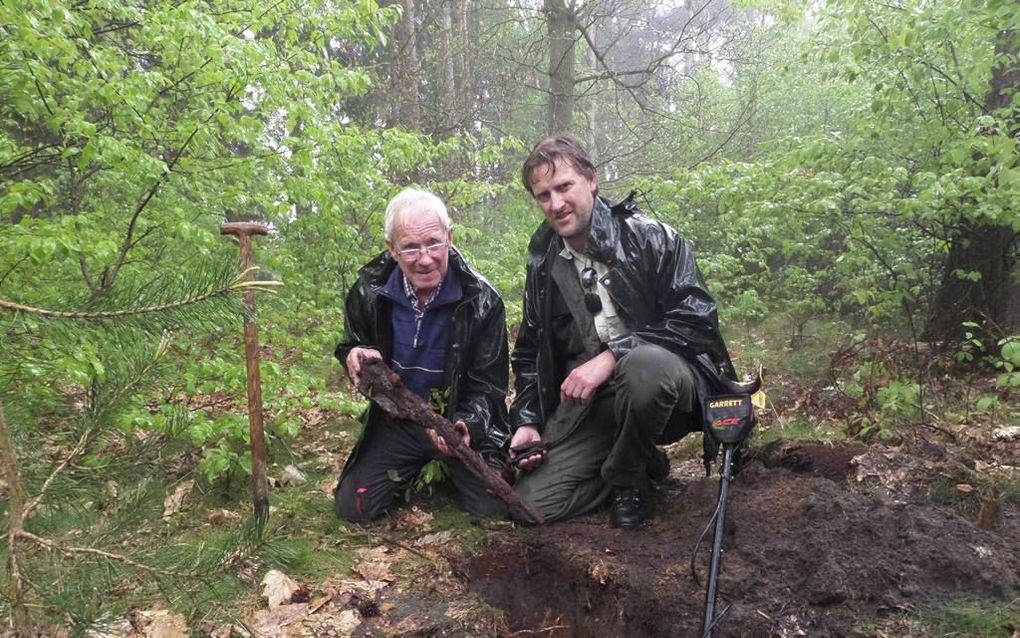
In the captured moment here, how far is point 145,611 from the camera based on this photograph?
2301 millimetres

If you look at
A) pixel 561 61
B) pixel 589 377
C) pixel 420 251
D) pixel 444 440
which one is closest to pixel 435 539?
pixel 444 440

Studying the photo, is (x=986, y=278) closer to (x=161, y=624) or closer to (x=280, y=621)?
(x=280, y=621)

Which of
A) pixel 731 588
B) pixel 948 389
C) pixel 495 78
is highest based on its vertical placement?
pixel 495 78

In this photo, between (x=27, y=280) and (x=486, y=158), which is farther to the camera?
(x=486, y=158)

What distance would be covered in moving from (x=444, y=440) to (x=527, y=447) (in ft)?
1.70

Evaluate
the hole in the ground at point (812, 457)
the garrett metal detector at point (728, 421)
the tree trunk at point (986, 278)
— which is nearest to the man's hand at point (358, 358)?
the garrett metal detector at point (728, 421)

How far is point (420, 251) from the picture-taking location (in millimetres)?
3217

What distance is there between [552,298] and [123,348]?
2259 millimetres

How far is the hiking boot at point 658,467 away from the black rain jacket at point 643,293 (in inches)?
17.7

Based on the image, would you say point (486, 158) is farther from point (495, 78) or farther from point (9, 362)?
point (495, 78)

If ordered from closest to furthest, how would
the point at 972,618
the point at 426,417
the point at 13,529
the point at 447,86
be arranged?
the point at 13,529 < the point at 972,618 < the point at 426,417 < the point at 447,86

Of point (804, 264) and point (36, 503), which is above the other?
point (804, 264)

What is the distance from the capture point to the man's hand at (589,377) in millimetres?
3041

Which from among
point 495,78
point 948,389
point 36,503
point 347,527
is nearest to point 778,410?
point 948,389
